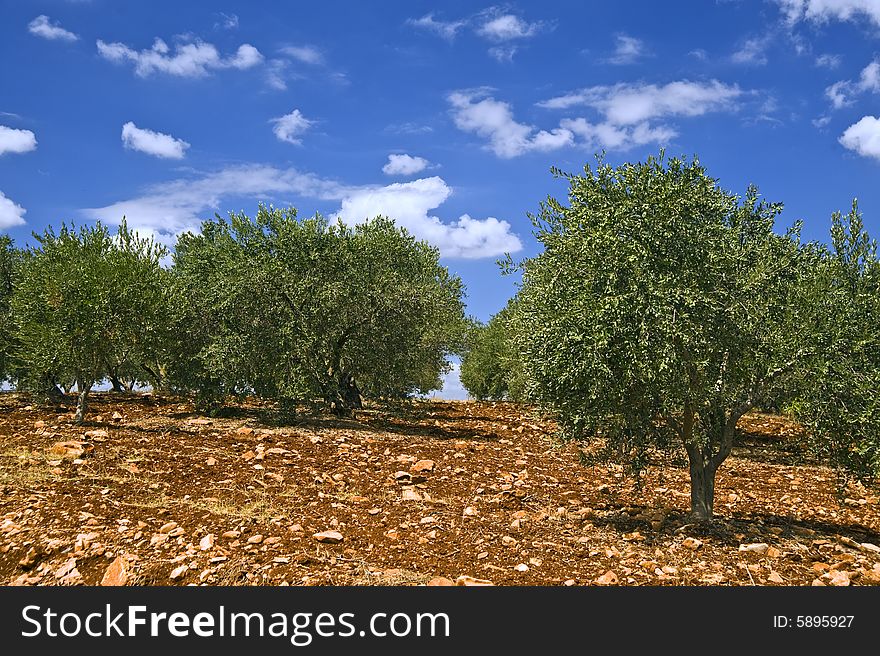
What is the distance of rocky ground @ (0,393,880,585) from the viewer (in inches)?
469

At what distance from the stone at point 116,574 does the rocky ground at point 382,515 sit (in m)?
0.02

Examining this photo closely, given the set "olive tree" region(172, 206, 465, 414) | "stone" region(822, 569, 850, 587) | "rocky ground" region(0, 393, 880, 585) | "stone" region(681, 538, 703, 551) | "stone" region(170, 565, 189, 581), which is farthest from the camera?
"olive tree" region(172, 206, 465, 414)

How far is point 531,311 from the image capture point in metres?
15.4

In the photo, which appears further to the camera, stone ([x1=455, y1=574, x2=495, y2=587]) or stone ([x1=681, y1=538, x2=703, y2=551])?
stone ([x1=681, y1=538, x2=703, y2=551])

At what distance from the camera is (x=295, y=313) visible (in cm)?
2841

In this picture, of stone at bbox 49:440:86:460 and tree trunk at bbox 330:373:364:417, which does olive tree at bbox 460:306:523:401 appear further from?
stone at bbox 49:440:86:460

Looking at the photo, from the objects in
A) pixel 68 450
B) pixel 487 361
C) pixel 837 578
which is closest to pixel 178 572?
pixel 68 450

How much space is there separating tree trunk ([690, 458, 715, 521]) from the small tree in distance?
768 mm

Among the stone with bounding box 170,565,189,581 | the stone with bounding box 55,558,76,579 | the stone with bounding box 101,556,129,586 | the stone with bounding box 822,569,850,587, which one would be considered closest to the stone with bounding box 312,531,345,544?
the stone with bounding box 170,565,189,581

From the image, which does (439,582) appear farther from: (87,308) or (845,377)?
(87,308)

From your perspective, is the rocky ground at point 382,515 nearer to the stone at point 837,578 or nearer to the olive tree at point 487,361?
the stone at point 837,578

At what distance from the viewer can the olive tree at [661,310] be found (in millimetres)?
13234

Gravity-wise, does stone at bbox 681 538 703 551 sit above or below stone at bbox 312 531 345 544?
below

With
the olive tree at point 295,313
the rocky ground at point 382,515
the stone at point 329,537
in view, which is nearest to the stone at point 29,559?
the rocky ground at point 382,515
